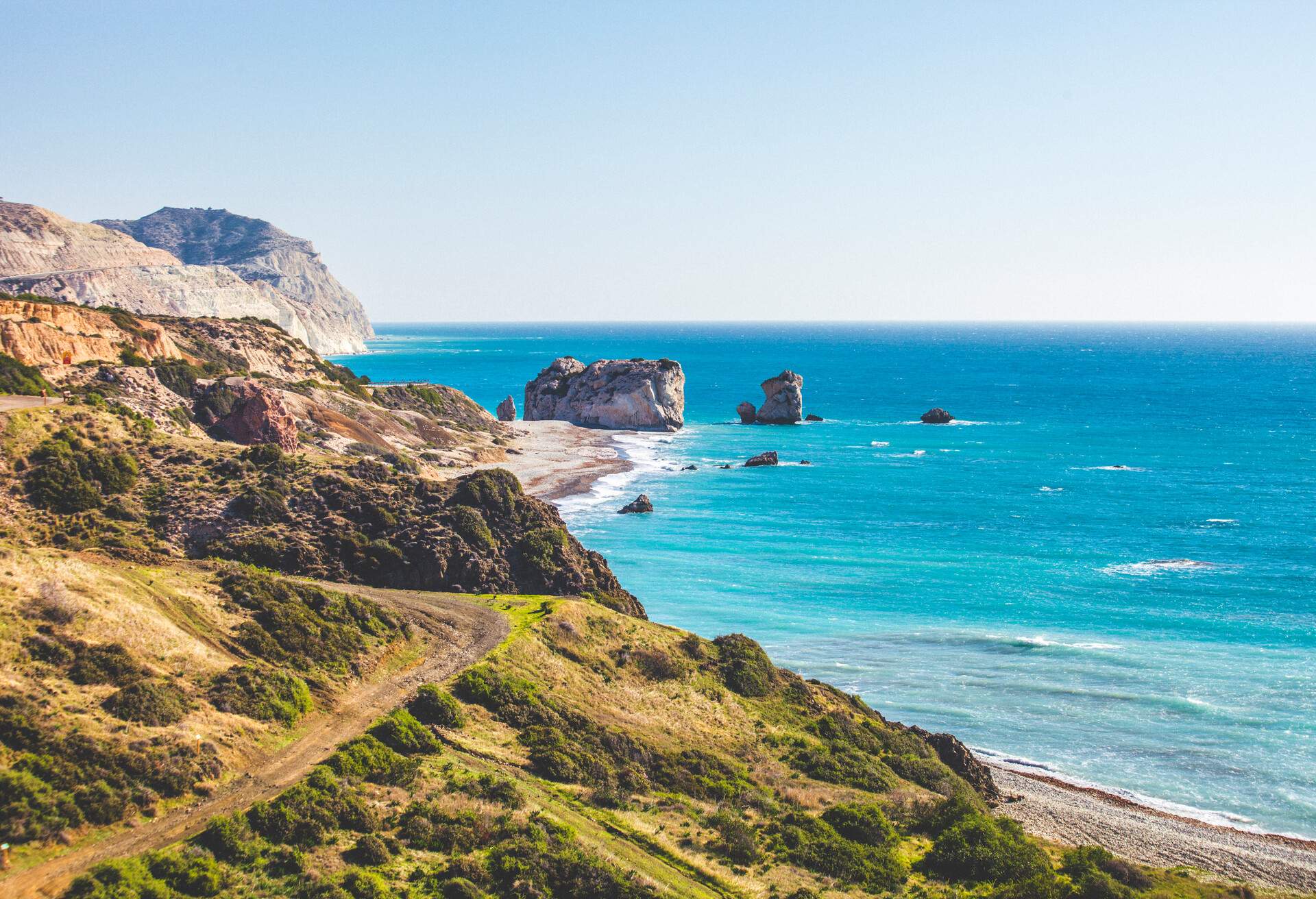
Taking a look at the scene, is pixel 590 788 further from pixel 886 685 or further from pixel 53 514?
pixel 53 514

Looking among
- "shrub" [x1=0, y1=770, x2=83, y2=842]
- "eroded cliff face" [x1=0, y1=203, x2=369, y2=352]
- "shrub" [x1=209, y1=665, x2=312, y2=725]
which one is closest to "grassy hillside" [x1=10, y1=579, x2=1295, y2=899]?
"shrub" [x1=0, y1=770, x2=83, y2=842]

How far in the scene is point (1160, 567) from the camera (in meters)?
58.5

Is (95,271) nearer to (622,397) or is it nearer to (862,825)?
(622,397)

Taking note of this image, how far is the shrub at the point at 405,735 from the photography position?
78.9 ft

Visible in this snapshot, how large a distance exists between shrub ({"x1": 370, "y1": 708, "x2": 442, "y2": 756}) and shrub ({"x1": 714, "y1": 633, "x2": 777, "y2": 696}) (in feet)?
42.4

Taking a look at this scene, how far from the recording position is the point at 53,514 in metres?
34.1

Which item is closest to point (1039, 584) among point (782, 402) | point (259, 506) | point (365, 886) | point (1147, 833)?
point (1147, 833)

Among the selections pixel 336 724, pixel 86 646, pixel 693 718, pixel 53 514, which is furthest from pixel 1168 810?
pixel 53 514

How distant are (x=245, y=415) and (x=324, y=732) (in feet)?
132

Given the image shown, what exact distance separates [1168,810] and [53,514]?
40512 mm

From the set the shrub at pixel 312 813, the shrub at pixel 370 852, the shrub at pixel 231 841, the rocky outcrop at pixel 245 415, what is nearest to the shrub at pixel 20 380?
the rocky outcrop at pixel 245 415

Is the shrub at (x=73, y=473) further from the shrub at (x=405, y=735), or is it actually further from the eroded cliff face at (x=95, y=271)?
the eroded cliff face at (x=95, y=271)

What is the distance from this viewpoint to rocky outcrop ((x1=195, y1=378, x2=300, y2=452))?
5906 centimetres

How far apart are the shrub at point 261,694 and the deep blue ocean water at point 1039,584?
23841mm
